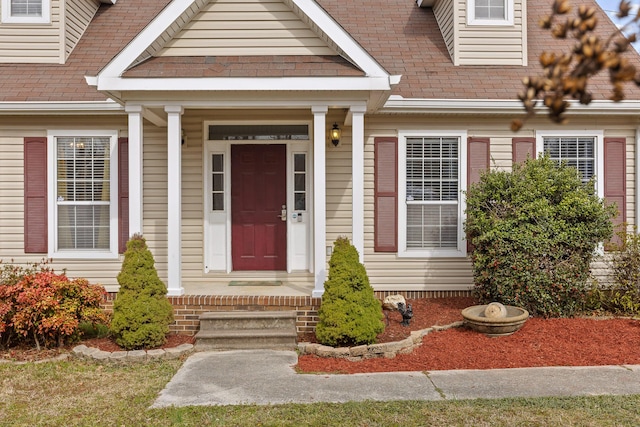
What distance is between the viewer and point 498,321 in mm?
6160

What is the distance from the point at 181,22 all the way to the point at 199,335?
3.88 meters

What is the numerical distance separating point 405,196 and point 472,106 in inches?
63.4

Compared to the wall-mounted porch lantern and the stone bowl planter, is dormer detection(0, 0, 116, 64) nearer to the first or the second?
the wall-mounted porch lantern

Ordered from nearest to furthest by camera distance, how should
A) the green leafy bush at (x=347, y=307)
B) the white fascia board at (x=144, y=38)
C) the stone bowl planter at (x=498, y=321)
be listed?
the green leafy bush at (x=347, y=307) → the stone bowl planter at (x=498, y=321) → the white fascia board at (x=144, y=38)

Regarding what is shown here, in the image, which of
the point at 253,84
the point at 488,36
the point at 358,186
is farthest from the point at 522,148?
the point at 253,84

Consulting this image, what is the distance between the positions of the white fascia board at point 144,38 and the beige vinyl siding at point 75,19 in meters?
2.74

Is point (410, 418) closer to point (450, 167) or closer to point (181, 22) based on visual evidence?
point (450, 167)

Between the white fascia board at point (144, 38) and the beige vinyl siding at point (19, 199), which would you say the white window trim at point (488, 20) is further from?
the beige vinyl siding at point (19, 199)

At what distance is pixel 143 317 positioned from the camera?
5789 millimetres

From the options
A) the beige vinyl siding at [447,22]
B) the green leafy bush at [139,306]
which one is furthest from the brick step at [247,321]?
the beige vinyl siding at [447,22]

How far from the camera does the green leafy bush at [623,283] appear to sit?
7.15 metres

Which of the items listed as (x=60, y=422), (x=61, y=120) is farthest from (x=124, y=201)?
(x=60, y=422)

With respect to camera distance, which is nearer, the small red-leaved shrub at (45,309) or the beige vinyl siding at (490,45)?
the small red-leaved shrub at (45,309)

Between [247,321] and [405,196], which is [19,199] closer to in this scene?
[247,321]
